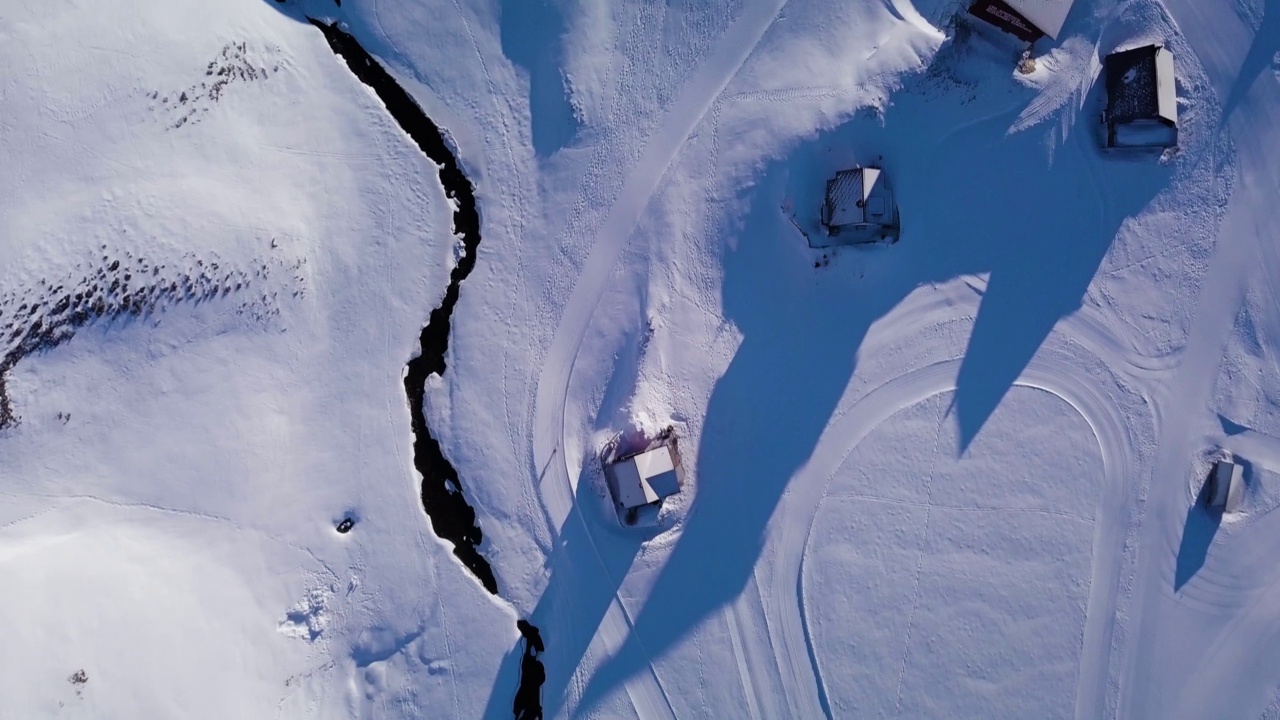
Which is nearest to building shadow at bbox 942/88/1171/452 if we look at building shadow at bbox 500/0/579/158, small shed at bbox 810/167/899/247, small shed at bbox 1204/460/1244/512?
small shed at bbox 810/167/899/247

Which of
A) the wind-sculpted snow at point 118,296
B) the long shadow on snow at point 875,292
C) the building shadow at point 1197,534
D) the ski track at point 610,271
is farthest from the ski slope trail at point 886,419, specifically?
the wind-sculpted snow at point 118,296

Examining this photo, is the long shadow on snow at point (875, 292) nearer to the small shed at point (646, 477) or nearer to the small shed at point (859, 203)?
the small shed at point (859, 203)

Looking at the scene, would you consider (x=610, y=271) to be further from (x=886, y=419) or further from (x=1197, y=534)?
(x=1197, y=534)

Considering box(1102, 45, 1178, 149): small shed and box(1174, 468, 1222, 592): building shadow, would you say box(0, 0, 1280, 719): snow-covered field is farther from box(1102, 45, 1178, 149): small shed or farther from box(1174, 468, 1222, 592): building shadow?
box(1102, 45, 1178, 149): small shed

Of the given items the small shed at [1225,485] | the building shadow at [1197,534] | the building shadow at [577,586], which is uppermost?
the small shed at [1225,485]

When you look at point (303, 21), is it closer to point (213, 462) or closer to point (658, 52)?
point (658, 52)

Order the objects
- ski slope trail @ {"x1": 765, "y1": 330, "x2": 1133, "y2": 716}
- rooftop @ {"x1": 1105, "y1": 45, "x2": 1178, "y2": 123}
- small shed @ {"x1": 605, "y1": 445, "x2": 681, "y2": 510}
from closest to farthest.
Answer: small shed @ {"x1": 605, "y1": 445, "x2": 681, "y2": 510}, rooftop @ {"x1": 1105, "y1": 45, "x2": 1178, "y2": 123}, ski slope trail @ {"x1": 765, "y1": 330, "x2": 1133, "y2": 716}
